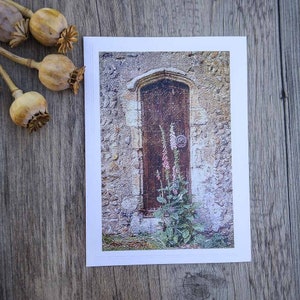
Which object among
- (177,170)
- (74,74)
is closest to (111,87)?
(74,74)

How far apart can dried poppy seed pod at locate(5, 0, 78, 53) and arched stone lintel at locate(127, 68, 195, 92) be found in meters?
0.11

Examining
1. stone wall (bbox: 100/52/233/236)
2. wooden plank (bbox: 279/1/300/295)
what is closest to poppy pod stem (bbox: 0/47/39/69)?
stone wall (bbox: 100/52/233/236)

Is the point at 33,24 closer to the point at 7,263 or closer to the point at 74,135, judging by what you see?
the point at 74,135

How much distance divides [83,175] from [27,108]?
133mm

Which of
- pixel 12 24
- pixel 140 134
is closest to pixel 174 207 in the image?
pixel 140 134

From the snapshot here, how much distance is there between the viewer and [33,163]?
67 centimetres

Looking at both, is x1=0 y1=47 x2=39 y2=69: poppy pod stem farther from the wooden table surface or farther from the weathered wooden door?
the weathered wooden door

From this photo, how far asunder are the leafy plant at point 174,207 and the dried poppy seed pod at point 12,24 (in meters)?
0.25

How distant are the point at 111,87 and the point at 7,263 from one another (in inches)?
12.4

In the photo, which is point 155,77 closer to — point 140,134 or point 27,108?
point 140,134

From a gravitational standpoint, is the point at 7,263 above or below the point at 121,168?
below

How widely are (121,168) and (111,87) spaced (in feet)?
0.42

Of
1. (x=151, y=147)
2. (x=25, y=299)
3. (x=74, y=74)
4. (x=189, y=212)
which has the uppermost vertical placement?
(x=74, y=74)

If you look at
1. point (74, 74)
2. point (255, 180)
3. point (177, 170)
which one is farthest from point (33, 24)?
point (255, 180)
